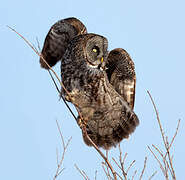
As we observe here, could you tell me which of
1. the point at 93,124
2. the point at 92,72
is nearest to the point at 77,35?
the point at 92,72

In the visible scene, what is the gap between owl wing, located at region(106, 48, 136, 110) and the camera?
4.52 metres

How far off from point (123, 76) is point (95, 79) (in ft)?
1.70

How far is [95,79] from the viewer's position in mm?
4230

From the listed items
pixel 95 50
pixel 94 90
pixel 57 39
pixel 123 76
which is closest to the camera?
pixel 94 90

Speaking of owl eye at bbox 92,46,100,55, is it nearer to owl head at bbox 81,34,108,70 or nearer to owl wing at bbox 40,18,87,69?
owl head at bbox 81,34,108,70

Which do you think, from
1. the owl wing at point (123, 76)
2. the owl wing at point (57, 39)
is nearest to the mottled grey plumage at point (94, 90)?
the owl wing at point (123, 76)

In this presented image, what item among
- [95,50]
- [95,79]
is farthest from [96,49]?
[95,79]

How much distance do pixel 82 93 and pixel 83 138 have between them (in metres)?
0.71

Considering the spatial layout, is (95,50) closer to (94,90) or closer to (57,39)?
(94,90)

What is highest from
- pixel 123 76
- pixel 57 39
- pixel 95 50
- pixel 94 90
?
pixel 57 39

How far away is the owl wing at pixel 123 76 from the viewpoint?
14.8 ft

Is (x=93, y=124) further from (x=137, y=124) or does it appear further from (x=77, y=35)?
(x=77, y=35)

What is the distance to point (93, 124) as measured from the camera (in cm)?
461

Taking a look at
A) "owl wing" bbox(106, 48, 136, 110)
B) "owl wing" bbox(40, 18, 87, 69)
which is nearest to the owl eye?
"owl wing" bbox(106, 48, 136, 110)
